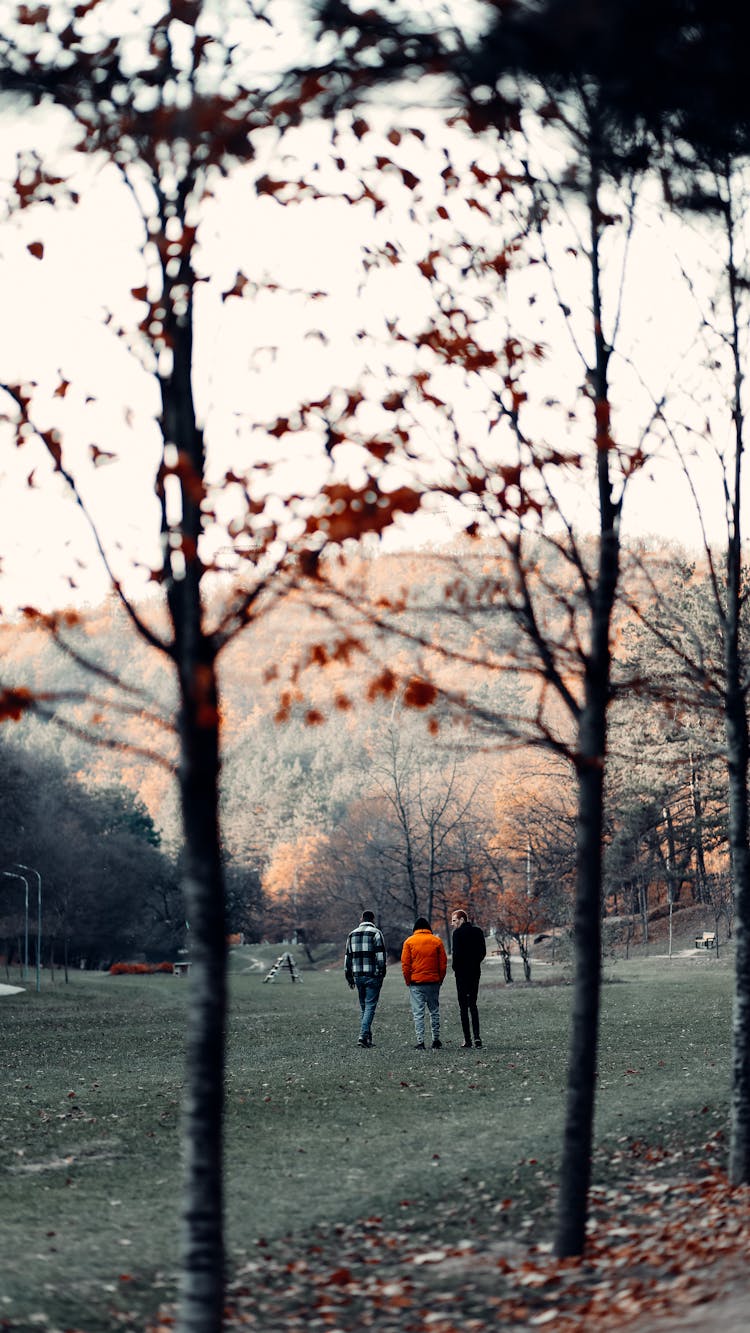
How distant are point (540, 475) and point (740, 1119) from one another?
14.4ft

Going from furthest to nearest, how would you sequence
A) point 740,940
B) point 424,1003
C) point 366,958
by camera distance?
point 424,1003 < point 366,958 < point 740,940

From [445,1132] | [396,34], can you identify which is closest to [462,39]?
[396,34]

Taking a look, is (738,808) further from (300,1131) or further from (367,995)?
(367,995)

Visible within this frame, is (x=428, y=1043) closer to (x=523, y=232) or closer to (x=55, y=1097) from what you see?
(x=55, y=1097)

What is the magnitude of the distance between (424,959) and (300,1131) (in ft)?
19.3

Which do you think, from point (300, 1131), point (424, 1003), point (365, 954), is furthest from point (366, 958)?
point (300, 1131)

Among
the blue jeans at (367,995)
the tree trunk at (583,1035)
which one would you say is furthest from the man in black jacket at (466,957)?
the tree trunk at (583,1035)

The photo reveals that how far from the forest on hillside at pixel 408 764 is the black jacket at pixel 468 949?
9.41ft

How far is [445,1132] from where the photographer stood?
463 inches

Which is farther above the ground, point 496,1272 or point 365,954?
point 365,954

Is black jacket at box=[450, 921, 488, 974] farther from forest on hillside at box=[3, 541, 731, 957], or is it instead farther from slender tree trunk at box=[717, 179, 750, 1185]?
slender tree trunk at box=[717, 179, 750, 1185]

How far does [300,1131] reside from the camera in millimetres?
12289

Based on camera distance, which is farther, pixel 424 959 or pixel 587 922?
pixel 424 959

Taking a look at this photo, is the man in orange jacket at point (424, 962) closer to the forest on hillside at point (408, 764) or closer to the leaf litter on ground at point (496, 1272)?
the forest on hillside at point (408, 764)
